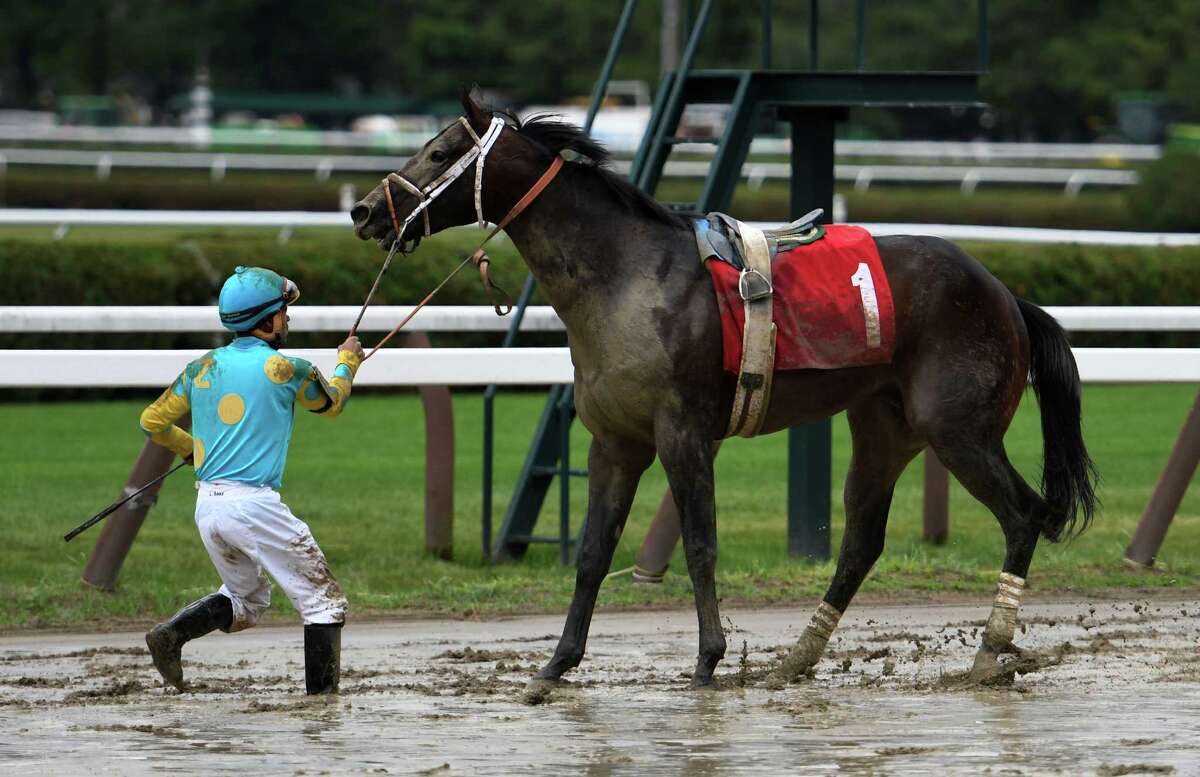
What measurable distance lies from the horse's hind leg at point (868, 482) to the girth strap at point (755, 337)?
507mm

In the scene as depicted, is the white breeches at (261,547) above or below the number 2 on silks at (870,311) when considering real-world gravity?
below

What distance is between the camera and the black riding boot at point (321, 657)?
6434 mm

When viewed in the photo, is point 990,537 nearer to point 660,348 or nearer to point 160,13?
point 660,348

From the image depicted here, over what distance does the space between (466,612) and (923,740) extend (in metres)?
2.90

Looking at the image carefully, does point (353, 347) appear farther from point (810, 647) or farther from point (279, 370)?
point (810, 647)

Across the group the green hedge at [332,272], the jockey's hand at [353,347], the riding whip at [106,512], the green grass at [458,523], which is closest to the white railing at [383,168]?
the green hedge at [332,272]

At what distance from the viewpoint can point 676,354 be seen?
6.57 metres

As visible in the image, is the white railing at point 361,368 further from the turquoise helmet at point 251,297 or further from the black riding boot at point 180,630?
the black riding boot at point 180,630

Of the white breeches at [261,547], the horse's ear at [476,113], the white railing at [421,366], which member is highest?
the horse's ear at [476,113]

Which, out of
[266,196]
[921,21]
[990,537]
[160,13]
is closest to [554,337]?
[990,537]

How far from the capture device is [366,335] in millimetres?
13273

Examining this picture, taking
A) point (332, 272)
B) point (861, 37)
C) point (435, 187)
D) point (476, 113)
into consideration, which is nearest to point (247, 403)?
point (435, 187)

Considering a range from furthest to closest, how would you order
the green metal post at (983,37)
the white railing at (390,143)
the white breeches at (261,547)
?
1. the white railing at (390,143)
2. the green metal post at (983,37)
3. the white breeches at (261,547)

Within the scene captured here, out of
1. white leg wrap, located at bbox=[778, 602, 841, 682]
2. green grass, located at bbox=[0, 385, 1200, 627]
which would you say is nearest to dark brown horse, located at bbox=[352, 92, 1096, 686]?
white leg wrap, located at bbox=[778, 602, 841, 682]
